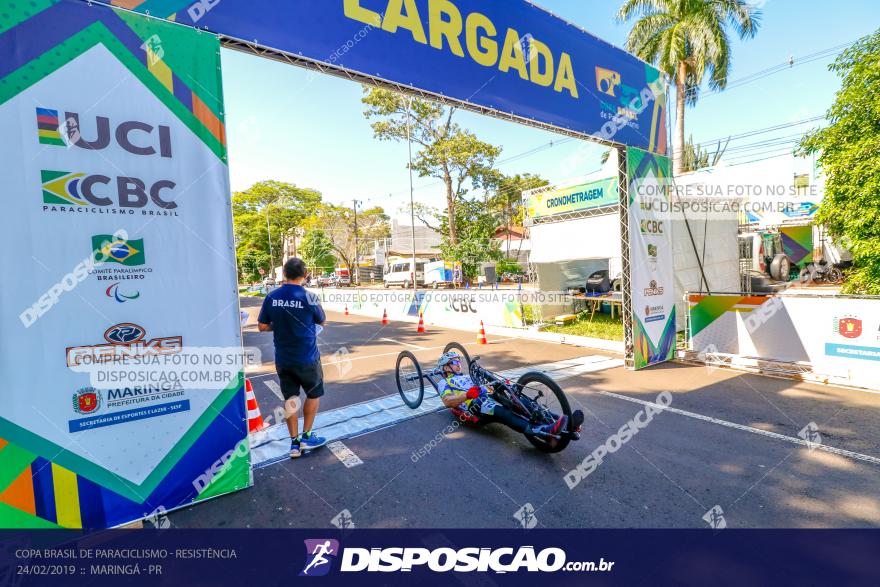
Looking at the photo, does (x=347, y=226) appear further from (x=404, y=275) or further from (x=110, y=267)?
(x=110, y=267)

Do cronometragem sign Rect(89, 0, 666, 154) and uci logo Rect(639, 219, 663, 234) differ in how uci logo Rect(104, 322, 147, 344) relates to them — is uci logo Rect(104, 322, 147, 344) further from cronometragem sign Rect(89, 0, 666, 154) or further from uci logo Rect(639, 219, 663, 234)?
uci logo Rect(639, 219, 663, 234)

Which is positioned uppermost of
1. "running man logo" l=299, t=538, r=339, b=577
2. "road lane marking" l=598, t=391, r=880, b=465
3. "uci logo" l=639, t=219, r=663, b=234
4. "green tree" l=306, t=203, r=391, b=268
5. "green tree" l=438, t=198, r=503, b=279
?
"green tree" l=306, t=203, r=391, b=268

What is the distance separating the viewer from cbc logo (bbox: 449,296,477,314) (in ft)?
45.0

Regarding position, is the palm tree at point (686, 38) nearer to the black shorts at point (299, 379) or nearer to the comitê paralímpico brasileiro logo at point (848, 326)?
the comitê paralímpico brasileiro logo at point (848, 326)

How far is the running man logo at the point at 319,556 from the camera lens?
2.65 m

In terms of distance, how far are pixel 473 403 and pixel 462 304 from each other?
930 centimetres

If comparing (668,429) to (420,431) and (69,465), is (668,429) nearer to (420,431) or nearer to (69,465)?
(420,431)

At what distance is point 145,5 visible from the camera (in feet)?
10.7

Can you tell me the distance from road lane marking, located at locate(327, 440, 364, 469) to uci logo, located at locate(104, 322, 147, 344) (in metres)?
2.16

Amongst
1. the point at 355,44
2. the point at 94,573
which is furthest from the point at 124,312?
the point at 355,44

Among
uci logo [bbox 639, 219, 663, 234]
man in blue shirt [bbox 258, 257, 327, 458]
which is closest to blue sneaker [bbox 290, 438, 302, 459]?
man in blue shirt [bbox 258, 257, 327, 458]

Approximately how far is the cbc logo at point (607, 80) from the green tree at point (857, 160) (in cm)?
464

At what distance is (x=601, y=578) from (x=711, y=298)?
276 inches

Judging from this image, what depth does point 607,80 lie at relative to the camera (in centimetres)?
729
